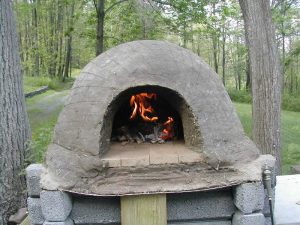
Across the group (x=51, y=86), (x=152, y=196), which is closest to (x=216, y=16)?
(x=152, y=196)

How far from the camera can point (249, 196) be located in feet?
9.16

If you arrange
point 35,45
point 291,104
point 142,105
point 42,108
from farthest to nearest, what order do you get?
point 35,45 < point 291,104 < point 42,108 < point 142,105

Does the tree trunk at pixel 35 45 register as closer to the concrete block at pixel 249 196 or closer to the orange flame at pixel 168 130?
the orange flame at pixel 168 130

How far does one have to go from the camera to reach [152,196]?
2785mm

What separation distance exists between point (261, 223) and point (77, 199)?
58.1 inches

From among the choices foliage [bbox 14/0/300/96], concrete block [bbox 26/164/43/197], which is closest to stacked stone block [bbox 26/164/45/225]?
concrete block [bbox 26/164/43/197]

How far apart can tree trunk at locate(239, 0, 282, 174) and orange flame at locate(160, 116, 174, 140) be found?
1576mm

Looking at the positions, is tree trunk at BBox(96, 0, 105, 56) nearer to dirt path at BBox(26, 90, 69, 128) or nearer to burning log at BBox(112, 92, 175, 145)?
dirt path at BBox(26, 90, 69, 128)

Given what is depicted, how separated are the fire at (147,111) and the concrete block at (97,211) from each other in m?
0.95

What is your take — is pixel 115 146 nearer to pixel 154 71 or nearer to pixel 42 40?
pixel 154 71

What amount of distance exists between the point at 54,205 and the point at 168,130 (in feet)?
4.52

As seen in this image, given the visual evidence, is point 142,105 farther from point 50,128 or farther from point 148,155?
point 50,128

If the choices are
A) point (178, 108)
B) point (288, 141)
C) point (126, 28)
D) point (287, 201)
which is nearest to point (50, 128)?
point (178, 108)

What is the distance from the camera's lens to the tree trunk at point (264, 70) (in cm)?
458
